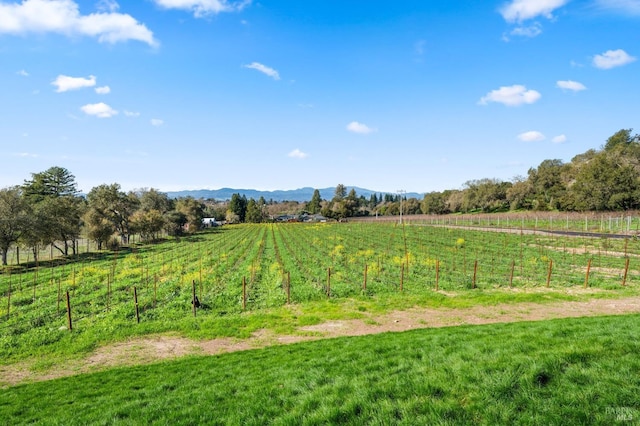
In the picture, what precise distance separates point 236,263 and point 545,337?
2686 cm

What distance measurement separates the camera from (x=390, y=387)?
600 centimetres

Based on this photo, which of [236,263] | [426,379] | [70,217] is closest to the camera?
[426,379]

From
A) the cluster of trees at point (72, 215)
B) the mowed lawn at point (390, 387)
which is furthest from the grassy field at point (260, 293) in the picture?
the cluster of trees at point (72, 215)

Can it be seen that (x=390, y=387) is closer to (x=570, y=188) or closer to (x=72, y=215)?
(x=72, y=215)

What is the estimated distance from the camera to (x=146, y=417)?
6.16 m

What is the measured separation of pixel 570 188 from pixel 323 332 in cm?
9519

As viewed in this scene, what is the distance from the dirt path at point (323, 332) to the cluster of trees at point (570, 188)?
68691mm

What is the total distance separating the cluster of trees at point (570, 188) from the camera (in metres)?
68.4

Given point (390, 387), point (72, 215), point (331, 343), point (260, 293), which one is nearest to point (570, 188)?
point (260, 293)

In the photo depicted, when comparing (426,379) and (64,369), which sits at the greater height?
(426,379)

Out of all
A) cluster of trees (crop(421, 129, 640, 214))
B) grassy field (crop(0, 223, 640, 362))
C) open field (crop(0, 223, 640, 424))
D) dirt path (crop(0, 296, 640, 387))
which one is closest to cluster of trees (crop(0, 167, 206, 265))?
grassy field (crop(0, 223, 640, 362))

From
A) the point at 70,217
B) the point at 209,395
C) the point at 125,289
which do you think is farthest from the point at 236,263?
the point at 70,217

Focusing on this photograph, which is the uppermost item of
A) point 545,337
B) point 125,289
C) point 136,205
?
point 136,205

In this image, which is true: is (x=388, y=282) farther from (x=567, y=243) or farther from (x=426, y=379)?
(x=567, y=243)
